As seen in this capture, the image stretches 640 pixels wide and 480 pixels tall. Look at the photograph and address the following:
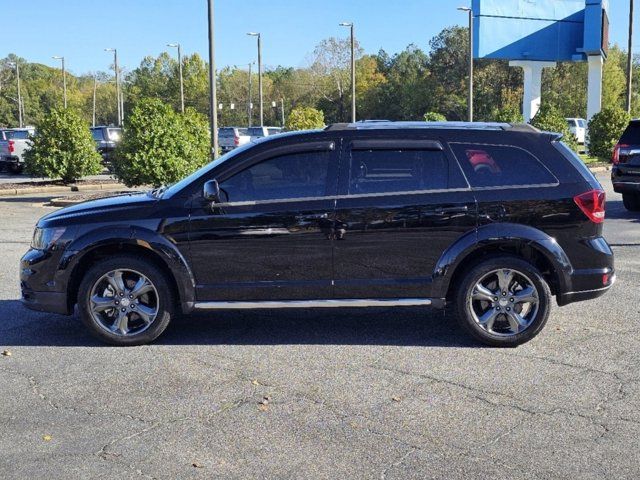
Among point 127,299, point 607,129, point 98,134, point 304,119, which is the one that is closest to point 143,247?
point 127,299

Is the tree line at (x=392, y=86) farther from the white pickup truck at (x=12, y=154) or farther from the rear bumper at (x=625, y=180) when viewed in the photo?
the rear bumper at (x=625, y=180)

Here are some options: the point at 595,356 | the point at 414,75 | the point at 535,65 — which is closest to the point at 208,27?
the point at 595,356

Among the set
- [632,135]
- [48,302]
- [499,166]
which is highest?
[632,135]

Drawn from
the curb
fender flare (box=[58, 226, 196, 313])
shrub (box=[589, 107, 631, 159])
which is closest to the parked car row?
the curb

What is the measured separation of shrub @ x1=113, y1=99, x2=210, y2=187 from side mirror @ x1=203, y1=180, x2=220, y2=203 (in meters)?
12.5

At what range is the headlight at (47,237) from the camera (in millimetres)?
6277

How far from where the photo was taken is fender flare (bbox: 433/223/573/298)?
6086mm

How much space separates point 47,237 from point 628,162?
11526 mm

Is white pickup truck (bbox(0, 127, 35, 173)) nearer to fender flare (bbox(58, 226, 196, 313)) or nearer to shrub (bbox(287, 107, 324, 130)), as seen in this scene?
shrub (bbox(287, 107, 324, 130))

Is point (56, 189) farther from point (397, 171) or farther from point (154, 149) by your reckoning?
point (397, 171)

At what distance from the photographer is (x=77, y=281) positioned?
21.0 ft

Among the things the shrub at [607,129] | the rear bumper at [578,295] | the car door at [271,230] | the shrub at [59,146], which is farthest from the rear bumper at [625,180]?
the shrub at [607,129]

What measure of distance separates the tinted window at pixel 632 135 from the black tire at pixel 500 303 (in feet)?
30.8

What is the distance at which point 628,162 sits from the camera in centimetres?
1441
